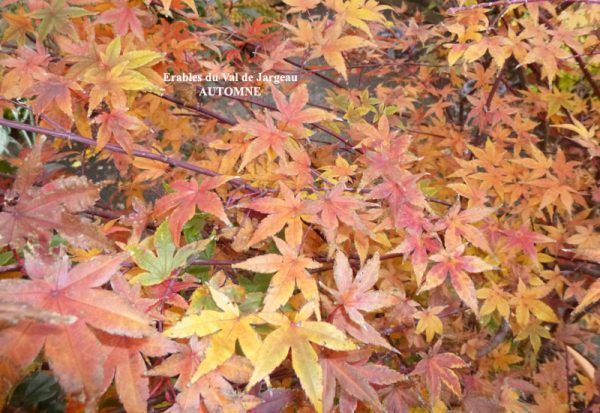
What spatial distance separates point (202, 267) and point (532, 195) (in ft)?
5.06

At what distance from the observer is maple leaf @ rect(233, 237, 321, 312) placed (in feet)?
3.15

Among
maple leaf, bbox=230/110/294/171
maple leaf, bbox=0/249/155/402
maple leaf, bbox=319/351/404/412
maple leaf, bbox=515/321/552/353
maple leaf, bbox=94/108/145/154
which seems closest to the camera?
maple leaf, bbox=0/249/155/402

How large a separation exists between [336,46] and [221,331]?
4.01ft

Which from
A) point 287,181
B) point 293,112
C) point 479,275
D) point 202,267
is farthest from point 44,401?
point 479,275

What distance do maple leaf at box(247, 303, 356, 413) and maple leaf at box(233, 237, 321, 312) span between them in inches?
2.4

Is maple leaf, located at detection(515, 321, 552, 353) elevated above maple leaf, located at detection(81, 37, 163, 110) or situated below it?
below

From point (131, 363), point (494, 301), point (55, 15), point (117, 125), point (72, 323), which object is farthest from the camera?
point (494, 301)

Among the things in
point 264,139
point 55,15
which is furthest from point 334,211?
point 55,15

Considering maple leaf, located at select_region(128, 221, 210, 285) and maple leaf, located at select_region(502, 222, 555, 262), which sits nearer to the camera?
maple leaf, located at select_region(128, 221, 210, 285)

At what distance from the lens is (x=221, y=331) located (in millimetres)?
860

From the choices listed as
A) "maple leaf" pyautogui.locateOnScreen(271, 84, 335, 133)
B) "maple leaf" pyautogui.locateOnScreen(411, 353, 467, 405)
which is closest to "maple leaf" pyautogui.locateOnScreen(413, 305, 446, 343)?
"maple leaf" pyautogui.locateOnScreen(411, 353, 467, 405)

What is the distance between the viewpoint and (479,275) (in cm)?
188

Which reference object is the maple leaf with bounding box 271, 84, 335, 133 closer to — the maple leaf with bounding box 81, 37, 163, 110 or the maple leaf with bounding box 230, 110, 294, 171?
the maple leaf with bounding box 230, 110, 294, 171

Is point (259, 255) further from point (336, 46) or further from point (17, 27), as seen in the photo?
point (17, 27)
